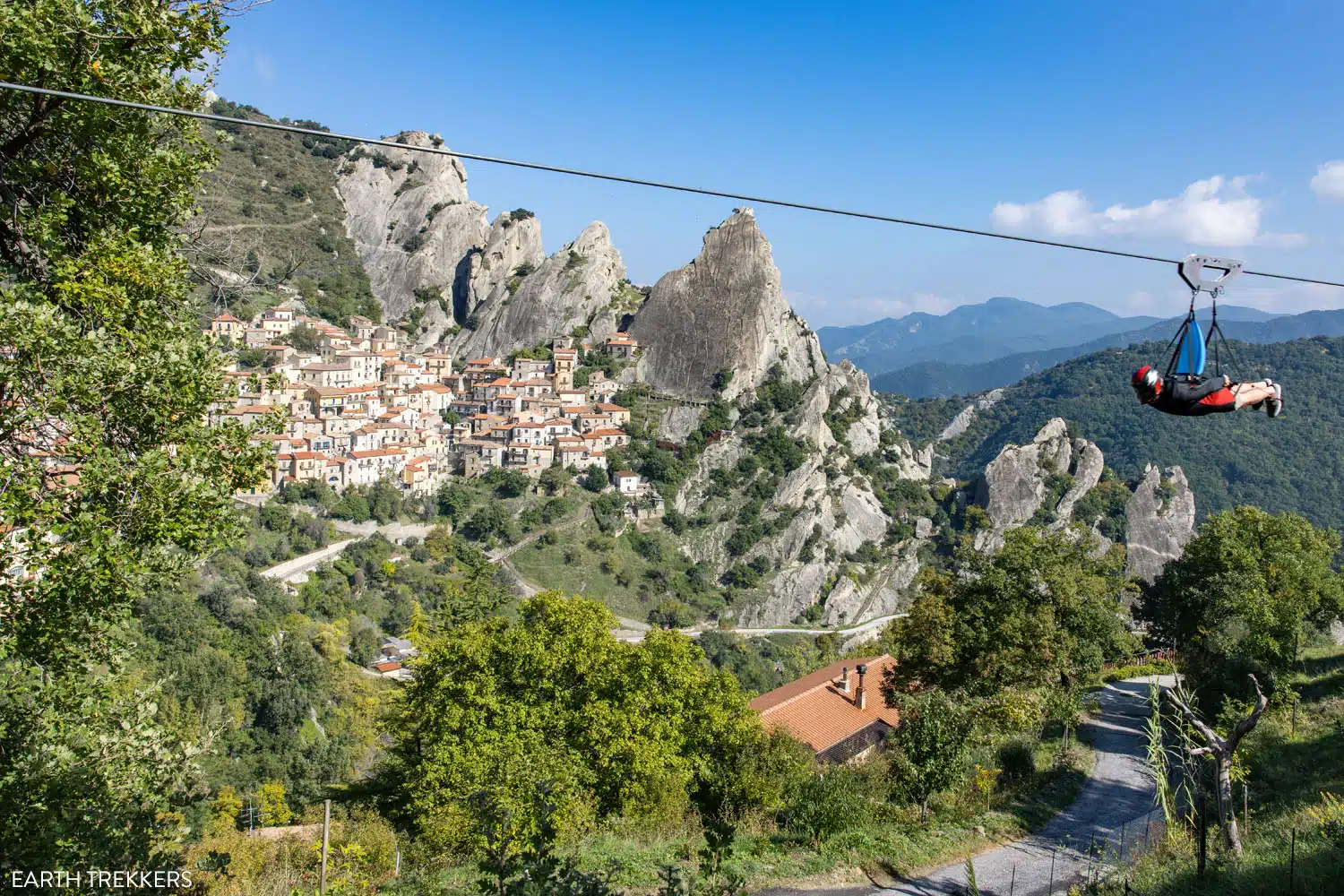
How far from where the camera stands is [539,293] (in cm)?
7700

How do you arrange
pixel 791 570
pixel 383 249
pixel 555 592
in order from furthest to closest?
pixel 383 249
pixel 791 570
pixel 555 592

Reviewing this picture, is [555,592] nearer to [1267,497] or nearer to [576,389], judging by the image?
[576,389]

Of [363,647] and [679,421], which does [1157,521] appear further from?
[363,647]

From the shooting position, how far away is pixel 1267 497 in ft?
226

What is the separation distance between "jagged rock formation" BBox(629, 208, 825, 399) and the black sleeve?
63.5 metres

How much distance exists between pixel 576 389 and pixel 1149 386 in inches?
2498

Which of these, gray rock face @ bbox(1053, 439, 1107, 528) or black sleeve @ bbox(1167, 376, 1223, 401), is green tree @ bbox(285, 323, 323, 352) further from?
black sleeve @ bbox(1167, 376, 1223, 401)

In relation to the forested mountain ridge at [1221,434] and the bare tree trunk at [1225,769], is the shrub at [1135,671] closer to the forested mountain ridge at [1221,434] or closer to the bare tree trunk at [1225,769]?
the bare tree trunk at [1225,769]

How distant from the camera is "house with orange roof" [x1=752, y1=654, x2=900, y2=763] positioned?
1969cm

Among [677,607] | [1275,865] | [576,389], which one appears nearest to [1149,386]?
[1275,865]

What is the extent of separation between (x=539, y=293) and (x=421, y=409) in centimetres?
2089

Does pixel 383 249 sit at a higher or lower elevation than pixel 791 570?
higher

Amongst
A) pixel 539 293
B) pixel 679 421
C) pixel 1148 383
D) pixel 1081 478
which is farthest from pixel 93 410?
pixel 539 293

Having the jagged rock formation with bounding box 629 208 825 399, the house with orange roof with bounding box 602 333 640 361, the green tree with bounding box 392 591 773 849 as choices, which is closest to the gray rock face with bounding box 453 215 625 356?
the house with orange roof with bounding box 602 333 640 361
